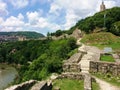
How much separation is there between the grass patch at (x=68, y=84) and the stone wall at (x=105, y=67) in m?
3.24

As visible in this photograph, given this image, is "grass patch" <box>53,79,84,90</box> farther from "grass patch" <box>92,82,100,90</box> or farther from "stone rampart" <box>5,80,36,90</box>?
"stone rampart" <box>5,80,36,90</box>

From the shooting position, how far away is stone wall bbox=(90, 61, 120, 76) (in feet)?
59.0

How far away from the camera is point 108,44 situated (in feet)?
131

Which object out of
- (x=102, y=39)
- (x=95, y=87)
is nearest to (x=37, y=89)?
(x=95, y=87)

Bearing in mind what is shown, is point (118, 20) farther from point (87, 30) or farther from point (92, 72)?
point (92, 72)

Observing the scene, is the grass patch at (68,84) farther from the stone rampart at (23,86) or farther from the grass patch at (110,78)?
the grass patch at (110,78)

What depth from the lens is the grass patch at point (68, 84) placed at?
1458cm

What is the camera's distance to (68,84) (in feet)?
Answer: 50.0

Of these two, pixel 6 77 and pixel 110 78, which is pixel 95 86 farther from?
pixel 6 77

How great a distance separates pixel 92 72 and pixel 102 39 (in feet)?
82.4

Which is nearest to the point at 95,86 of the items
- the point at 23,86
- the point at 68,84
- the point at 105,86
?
the point at 105,86

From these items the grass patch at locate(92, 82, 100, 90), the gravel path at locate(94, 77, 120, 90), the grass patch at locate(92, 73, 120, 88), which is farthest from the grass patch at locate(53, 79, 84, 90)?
the grass patch at locate(92, 73, 120, 88)

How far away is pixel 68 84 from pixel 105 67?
423cm

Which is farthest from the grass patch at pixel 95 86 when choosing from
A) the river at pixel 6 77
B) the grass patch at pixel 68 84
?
the river at pixel 6 77
